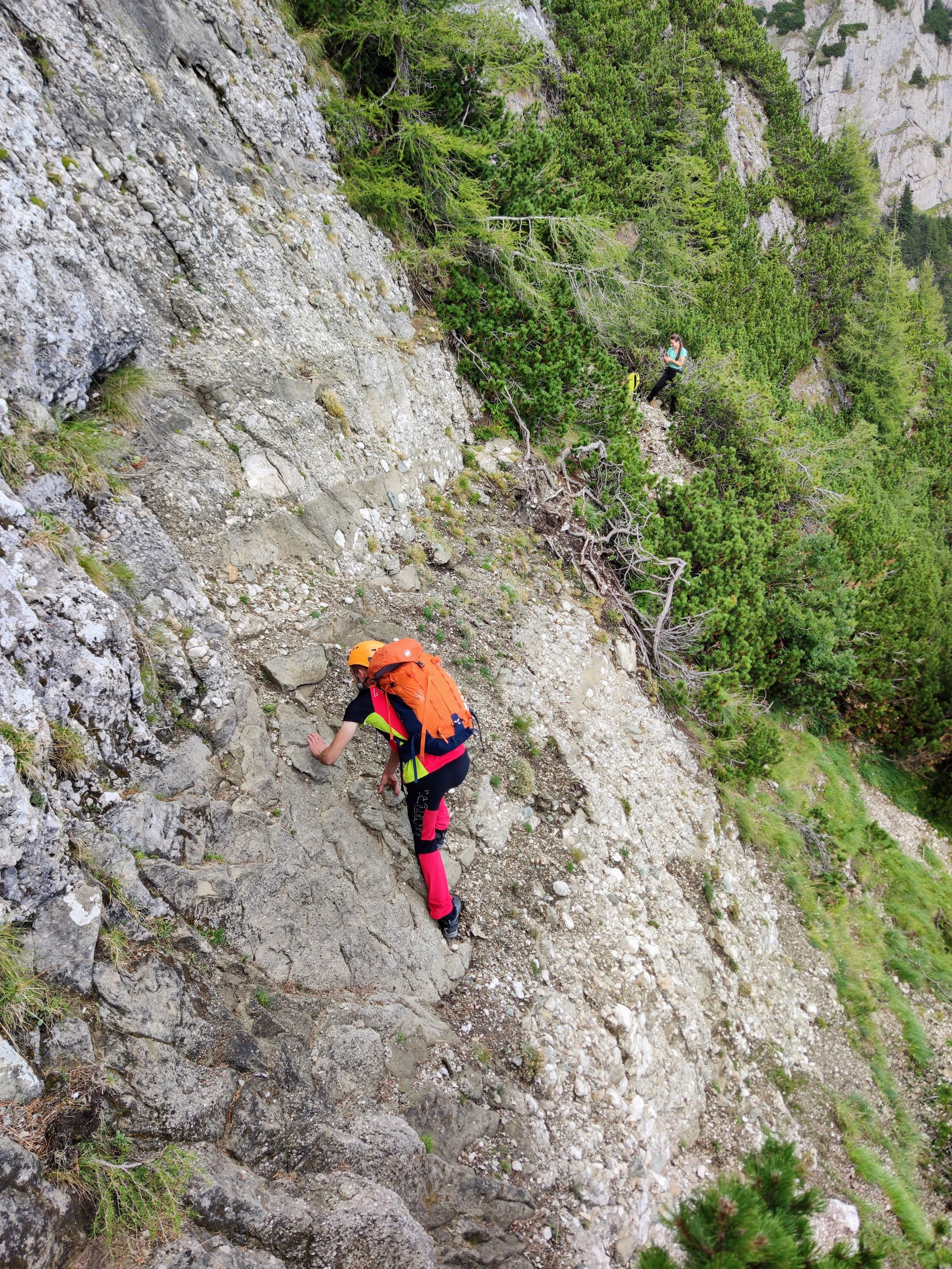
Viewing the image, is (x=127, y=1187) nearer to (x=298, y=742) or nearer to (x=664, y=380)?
(x=298, y=742)

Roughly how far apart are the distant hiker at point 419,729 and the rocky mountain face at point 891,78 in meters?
113

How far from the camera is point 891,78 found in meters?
89.0

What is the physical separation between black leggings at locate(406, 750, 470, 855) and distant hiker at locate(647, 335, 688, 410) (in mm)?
10425

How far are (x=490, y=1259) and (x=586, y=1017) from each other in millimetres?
1676

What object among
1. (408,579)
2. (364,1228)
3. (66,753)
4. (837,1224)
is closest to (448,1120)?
(364,1228)

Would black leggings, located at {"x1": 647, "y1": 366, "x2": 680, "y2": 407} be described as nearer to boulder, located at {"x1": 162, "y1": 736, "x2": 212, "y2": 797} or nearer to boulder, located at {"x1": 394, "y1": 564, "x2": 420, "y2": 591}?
boulder, located at {"x1": 394, "y1": 564, "x2": 420, "y2": 591}

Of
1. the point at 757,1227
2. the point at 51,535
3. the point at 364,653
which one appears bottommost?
the point at 51,535

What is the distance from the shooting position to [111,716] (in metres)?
3.52

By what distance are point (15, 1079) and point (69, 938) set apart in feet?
1.80

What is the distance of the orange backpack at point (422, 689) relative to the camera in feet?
13.1

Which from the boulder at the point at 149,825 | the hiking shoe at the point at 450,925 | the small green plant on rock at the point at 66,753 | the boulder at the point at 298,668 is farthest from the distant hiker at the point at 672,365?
the small green plant on rock at the point at 66,753

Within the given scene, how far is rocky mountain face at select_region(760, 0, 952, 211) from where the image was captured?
8725 centimetres

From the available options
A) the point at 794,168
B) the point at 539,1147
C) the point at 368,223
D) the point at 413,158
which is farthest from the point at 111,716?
the point at 794,168

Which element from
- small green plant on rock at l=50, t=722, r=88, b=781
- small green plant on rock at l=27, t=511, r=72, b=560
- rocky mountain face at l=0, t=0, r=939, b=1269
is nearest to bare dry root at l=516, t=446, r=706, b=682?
rocky mountain face at l=0, t=0, r=939, b=1269
